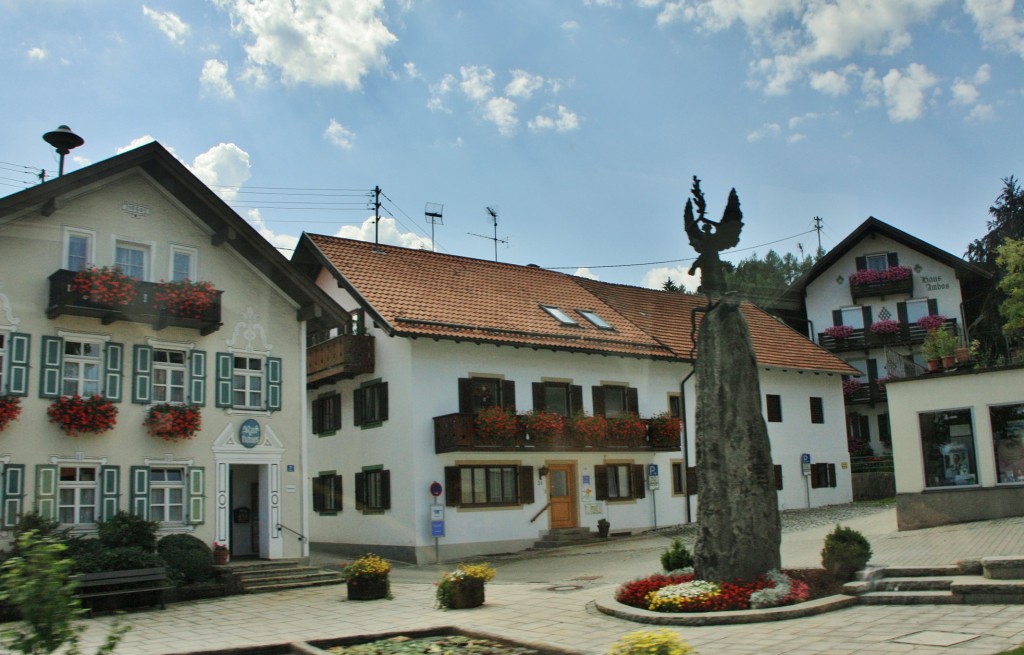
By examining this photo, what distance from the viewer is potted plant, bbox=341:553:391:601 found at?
1648 cm

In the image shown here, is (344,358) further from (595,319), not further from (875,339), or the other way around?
(875,339)

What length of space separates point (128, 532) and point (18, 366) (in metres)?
3.95

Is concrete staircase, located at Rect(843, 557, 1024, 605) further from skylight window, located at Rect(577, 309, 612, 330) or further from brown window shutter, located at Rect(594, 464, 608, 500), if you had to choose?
skylight window, located at Rect(577, 309, 612, 330)

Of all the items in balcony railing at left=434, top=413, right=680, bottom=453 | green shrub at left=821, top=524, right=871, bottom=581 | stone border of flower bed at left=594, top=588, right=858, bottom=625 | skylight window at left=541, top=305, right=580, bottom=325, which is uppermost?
skylight window at left=541, top=305, right=580, bottom=325

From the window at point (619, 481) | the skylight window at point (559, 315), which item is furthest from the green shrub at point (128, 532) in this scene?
the skylight window at point (559, 315)

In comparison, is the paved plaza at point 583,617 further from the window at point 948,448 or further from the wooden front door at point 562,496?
the wooden front door at point 562,496

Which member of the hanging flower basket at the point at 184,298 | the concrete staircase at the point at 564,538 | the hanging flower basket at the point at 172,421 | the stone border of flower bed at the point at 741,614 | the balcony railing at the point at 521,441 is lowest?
the concrete staircase at the point at 564,538

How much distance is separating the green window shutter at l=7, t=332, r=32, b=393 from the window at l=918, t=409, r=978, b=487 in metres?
19.7

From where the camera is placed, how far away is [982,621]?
10.2m

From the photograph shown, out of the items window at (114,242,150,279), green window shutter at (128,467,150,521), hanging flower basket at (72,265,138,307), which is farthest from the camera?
window at (114,242,150,279)

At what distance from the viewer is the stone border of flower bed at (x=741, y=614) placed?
11.6 m

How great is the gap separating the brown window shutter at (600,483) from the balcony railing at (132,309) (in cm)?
1299

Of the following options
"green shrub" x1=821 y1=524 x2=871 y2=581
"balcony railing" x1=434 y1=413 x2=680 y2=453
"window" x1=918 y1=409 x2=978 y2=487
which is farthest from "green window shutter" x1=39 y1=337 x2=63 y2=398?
"window" x1=918 y1=409 x2=978 y2=487

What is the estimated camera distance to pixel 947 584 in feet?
40.9
